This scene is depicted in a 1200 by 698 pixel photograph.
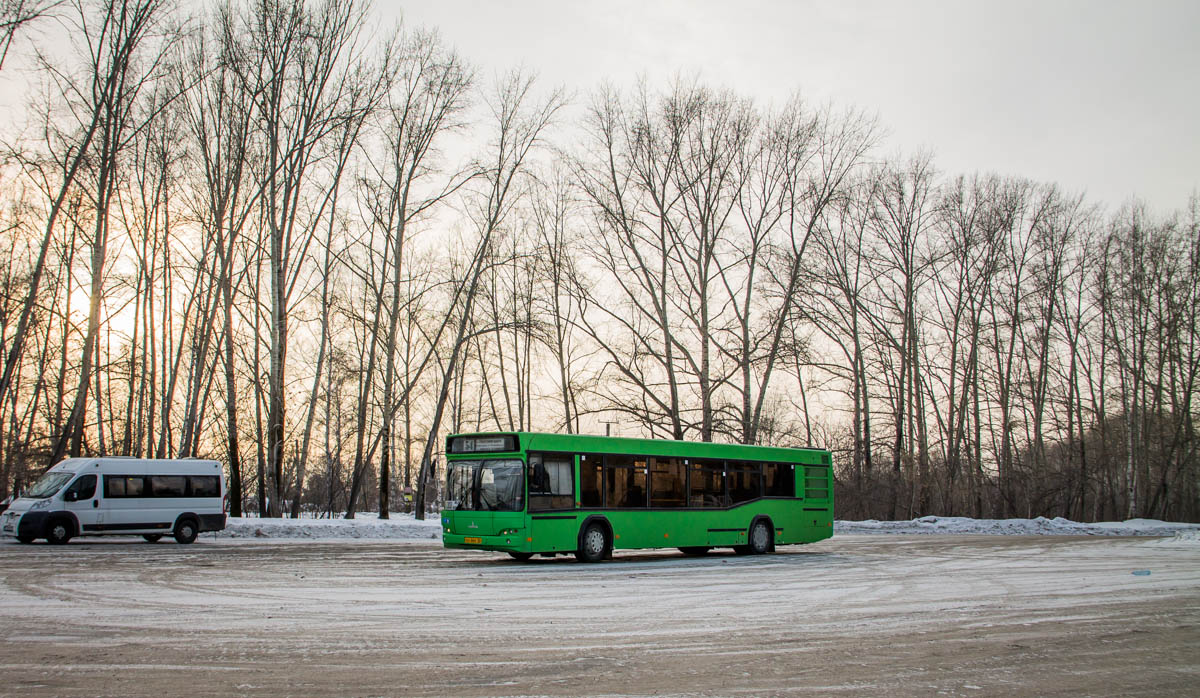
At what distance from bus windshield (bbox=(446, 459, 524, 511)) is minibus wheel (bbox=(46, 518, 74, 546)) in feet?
34.1

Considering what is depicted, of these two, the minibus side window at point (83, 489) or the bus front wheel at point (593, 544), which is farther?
the minibus side window at point (83, 489)

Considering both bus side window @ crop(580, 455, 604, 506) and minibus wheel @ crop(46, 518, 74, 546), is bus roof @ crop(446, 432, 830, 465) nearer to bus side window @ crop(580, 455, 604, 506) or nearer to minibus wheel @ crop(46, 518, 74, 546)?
bus side window @ crop(580, 455, 604, 506)

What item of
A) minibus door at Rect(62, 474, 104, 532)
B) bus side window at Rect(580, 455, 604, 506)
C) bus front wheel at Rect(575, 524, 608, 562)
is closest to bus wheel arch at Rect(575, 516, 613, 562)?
bus front wheel at Rect(575, 524, 608, 562)

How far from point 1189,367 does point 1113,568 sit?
34922 mm

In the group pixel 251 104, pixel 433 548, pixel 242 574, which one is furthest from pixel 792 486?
pixel 251 104

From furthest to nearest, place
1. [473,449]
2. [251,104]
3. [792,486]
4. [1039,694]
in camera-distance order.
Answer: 1. [251,104]
2. [792,486]
3. [473,449]
4. [1039,694]

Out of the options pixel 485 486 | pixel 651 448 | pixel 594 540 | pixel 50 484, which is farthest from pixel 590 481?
pixel 50 484

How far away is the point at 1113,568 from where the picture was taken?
57.0 ft

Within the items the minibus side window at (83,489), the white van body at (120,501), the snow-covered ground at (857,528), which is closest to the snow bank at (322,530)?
the snow-covered ground at (857,528)

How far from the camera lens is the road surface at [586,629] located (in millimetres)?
6426

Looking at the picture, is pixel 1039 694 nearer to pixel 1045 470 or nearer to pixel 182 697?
pixel 182 697

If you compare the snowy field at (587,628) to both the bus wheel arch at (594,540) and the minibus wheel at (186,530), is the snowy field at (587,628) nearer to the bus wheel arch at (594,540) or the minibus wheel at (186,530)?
the bus wheel arch at (594,540)

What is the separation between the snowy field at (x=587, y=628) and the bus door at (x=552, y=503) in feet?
2.08

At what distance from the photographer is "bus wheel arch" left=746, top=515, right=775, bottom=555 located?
22438 mm
